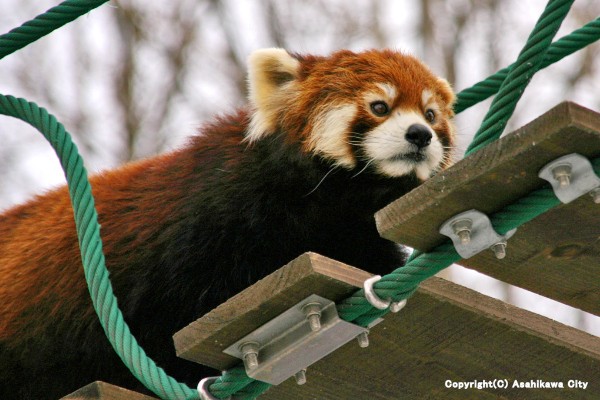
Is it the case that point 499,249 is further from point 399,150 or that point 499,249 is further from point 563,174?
point 399,150

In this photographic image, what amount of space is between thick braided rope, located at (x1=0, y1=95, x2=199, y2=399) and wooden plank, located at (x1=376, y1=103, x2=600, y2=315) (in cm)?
90

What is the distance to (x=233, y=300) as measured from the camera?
10.0 ft

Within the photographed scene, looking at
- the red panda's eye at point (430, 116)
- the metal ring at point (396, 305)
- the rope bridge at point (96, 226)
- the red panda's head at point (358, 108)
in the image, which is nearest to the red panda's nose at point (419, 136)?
the red panda's head at point (358, 108)

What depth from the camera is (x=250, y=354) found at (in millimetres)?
3104

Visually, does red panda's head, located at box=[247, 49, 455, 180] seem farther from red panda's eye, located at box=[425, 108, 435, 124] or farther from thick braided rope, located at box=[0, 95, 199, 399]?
thick braided rope, located at box=[0, 95, 199, 399]

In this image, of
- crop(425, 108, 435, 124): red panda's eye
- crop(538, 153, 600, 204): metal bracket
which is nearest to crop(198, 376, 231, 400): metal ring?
crop(538, 153, 600, 204): metal bracket

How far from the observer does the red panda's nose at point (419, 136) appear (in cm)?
470

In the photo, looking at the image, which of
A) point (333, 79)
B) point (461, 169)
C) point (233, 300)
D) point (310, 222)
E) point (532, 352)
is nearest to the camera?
point (461, 169)

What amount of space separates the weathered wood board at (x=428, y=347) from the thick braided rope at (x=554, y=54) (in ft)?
3.11

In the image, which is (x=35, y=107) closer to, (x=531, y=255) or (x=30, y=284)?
(x=30, y=284)

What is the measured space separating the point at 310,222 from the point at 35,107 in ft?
5.17

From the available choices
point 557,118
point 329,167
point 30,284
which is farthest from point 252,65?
point 557,118

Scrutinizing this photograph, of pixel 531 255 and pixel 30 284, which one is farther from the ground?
pixel 30 284

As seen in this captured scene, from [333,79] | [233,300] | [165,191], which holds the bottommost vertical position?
[233,300]
